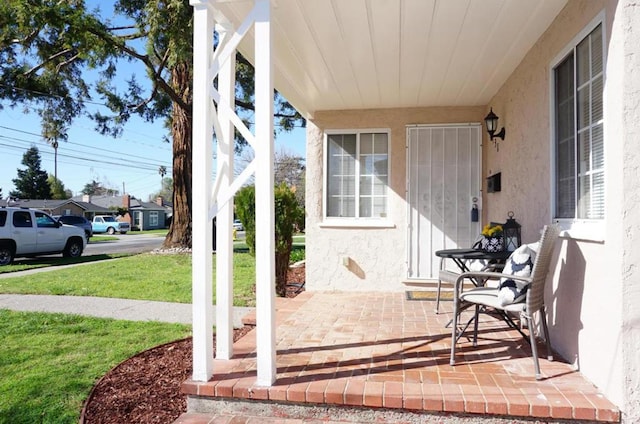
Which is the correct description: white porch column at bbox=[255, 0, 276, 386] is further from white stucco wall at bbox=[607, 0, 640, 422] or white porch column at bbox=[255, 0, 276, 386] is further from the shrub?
the shrub

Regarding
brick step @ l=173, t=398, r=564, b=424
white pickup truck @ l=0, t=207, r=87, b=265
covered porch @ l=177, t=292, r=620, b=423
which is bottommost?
brick step @ l=173, t=398, r=564, b=424

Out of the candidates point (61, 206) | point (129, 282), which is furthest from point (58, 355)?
point (61, 206)

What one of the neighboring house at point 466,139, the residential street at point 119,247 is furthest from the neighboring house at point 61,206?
the neighboring house at point 466,139

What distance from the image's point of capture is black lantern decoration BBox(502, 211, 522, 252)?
159 inches

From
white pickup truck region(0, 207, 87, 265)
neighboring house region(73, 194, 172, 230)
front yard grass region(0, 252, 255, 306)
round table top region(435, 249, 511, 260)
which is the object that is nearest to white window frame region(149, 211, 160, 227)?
neighboring house region(73, 194, 172, 230)

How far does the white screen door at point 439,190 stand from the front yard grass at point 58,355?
A: 10.7ft

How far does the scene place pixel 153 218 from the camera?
49.9 metres

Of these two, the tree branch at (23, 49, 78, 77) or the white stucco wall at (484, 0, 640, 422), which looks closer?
the white stucco wall at (484, 0, 640, 422)

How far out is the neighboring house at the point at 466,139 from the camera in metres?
2.32

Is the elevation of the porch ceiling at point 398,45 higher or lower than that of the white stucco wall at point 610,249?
higher

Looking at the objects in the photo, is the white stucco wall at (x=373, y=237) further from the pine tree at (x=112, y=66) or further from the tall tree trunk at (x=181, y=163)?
the tall tree trunk at (x=181, y=163)

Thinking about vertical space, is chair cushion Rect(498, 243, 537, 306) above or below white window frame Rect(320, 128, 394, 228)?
below

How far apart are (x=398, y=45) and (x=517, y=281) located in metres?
2.27

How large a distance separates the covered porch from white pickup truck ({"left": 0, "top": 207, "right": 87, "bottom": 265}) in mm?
10657
